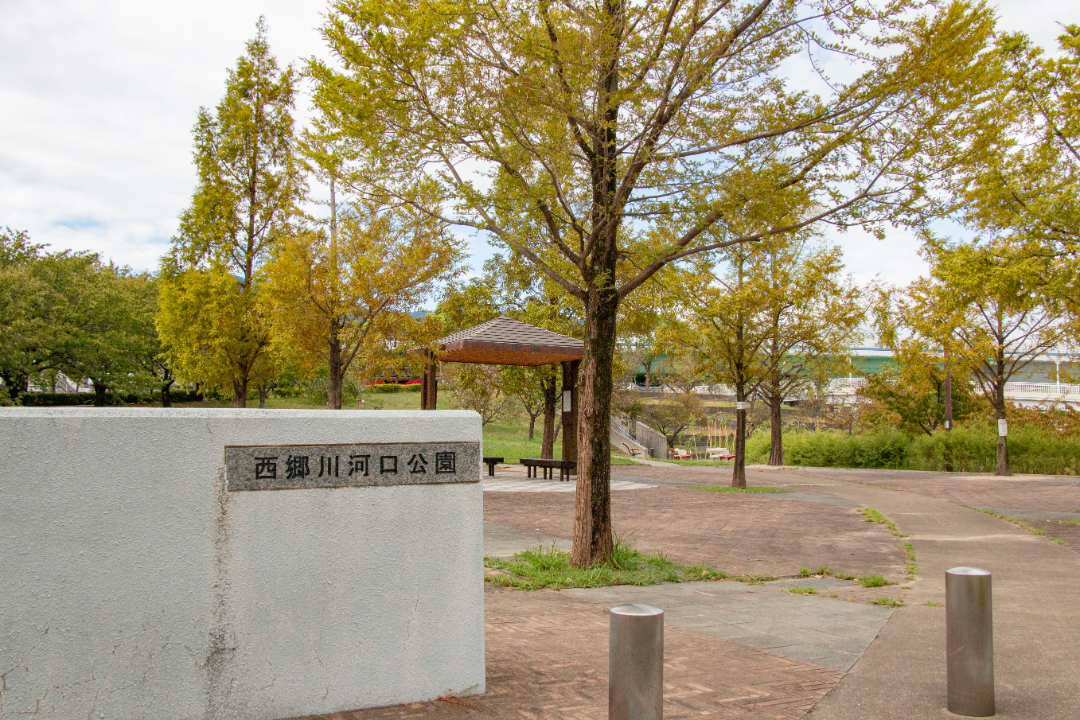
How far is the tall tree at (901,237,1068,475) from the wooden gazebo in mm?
7850

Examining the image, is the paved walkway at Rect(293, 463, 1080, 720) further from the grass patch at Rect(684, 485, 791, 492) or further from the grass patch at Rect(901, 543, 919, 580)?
the grass patch at Rect(684, 485, 791, 492)

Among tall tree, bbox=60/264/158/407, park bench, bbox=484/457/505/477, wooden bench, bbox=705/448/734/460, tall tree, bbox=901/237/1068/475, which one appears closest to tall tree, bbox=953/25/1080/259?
tall tree, bbox=901/237/1068/475

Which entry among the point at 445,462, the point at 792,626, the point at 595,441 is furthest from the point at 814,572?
the point at 445,462

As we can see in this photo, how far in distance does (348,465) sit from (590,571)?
447 cm

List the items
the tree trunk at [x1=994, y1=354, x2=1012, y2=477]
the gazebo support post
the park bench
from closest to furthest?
the gazebo support post, the park bench, the tree trunk at [x1=994, y1=354, x2=1012, y2=477]

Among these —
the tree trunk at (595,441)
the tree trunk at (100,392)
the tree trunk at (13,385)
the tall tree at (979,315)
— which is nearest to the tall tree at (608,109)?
the tree trunk at (595,441)

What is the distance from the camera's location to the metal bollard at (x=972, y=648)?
12.2 feet

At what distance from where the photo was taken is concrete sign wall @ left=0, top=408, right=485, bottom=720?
312 centimetres

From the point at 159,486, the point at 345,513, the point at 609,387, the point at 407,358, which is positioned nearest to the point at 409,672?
the point at 345,513

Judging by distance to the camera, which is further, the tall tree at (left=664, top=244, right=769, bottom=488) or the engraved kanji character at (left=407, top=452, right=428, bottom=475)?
the tall tree at (left=664, top=244, right=769, bottom=488)

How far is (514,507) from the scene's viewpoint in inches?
542

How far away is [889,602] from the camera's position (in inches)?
255

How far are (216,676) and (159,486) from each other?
0.95 meters

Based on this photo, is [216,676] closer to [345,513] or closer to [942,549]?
[345,513]
